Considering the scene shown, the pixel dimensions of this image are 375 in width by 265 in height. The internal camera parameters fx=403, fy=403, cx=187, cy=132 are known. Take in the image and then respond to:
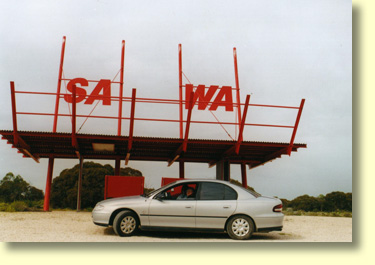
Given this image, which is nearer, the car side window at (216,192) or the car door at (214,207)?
the car door at (214,207)

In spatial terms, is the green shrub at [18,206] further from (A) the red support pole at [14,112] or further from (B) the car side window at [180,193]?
(B) the car side window at [180,193]

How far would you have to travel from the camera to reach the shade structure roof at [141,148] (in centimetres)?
1370

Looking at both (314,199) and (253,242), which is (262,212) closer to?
(253,242)

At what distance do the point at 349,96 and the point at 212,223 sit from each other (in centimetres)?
538

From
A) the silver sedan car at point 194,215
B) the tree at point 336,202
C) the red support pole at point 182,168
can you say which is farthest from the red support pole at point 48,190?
the tree at point 336,202

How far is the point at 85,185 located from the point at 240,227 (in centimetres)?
912

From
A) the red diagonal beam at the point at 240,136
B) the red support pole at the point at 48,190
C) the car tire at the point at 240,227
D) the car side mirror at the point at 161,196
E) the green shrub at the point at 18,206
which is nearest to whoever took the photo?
the car tire at the point at 240,227

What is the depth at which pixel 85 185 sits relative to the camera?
16641 mm

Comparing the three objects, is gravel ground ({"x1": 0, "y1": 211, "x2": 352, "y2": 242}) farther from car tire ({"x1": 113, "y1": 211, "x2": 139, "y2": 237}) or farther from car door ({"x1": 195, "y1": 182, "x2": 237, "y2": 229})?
car door ({"x1": 195, "y1": 182, "x2": 237, "y2": 229})

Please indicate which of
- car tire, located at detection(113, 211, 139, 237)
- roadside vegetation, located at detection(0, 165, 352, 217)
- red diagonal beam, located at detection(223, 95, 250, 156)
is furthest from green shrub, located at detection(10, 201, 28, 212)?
red diagonal beam, located at detection(223, 95, 250, 156)

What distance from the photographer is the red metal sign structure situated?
528 inches

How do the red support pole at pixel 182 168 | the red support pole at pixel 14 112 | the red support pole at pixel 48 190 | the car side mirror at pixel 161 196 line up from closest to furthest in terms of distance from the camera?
the car side mirror at pixel 161 196, the red support pole at pixel 14 112, the red support pole at pixel 48 190, the red support pole at pixel 182 168

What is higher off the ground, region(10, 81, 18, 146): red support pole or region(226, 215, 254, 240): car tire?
region(10, 81, 18, 146): red support pole

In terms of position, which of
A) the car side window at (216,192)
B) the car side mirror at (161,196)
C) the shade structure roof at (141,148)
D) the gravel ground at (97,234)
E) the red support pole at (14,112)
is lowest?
the gravel ground at (97,234)
